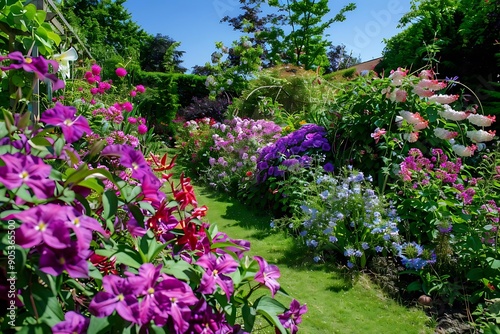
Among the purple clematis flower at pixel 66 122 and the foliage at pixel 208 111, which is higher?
the foliage at pixel 208 111

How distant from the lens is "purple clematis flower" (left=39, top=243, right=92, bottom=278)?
2.84ft

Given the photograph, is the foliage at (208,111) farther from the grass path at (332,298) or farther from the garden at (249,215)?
the grass path at (332,298)

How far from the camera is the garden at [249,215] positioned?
939mm

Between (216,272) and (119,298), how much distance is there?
303 mm

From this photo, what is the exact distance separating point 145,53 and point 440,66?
25902 millimetres

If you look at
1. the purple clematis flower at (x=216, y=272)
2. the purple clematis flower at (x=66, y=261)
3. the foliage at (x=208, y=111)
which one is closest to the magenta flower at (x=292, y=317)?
the purple clematis flower at (x=216, y=272)

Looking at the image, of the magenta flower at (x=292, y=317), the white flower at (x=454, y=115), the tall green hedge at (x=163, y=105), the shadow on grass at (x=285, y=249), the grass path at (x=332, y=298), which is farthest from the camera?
the tall green hedge at (x=163, y=105)

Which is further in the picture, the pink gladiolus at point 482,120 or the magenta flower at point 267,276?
the pink gladiolus at point 482,120

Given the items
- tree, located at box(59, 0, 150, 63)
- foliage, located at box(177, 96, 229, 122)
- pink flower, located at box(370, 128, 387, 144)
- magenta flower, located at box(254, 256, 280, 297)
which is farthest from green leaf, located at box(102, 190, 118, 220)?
tree, located at box(59, 0, 150, 63)

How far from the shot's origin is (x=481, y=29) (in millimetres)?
7285

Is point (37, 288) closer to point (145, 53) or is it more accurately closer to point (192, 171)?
point (192, 171)

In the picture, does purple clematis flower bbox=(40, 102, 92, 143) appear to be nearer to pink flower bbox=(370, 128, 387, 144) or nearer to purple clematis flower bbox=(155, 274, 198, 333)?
purple clematis flower bbox=(155, 274, 198, 333)

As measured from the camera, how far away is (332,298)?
3045 mm

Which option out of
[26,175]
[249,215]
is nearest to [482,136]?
[249,215]
